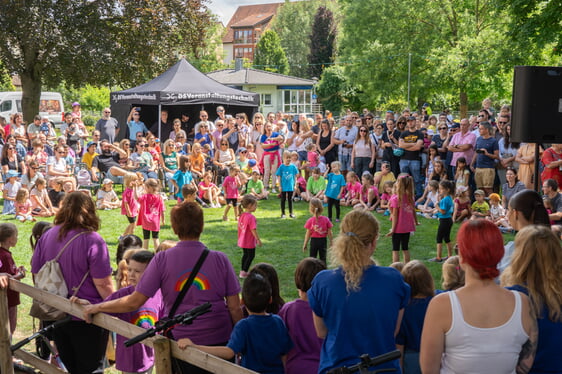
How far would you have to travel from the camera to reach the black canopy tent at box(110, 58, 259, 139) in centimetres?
1823

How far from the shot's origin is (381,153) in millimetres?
14555

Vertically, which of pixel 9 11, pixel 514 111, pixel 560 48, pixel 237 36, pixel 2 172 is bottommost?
pixel 2 172

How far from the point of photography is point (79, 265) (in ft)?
13.0

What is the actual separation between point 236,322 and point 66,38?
23.6m

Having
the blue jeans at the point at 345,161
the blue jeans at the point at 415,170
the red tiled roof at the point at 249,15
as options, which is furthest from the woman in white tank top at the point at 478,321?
the red tiled roof at the point at 249,15

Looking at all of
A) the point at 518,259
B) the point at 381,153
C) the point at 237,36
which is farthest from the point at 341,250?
the point at 237,36

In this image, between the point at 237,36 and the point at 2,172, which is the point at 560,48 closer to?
the point at 2,172

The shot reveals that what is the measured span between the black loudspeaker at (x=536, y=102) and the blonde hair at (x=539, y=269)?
4.16 meters

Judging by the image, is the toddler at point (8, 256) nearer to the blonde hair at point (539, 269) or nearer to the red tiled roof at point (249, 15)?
the blonde hair at point (539, 269)

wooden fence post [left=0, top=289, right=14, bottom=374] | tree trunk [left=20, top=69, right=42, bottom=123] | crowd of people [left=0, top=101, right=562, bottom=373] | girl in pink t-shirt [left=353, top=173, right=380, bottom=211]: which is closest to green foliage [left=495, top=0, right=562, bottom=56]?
girl in pink t-shirt [left=353, top=173, right=380, bottom=211]

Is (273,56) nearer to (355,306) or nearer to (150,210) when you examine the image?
(150,210)

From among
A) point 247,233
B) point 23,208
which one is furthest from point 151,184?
point 23,208

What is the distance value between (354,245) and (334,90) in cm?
5146

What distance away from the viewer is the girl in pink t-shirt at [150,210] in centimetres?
920
